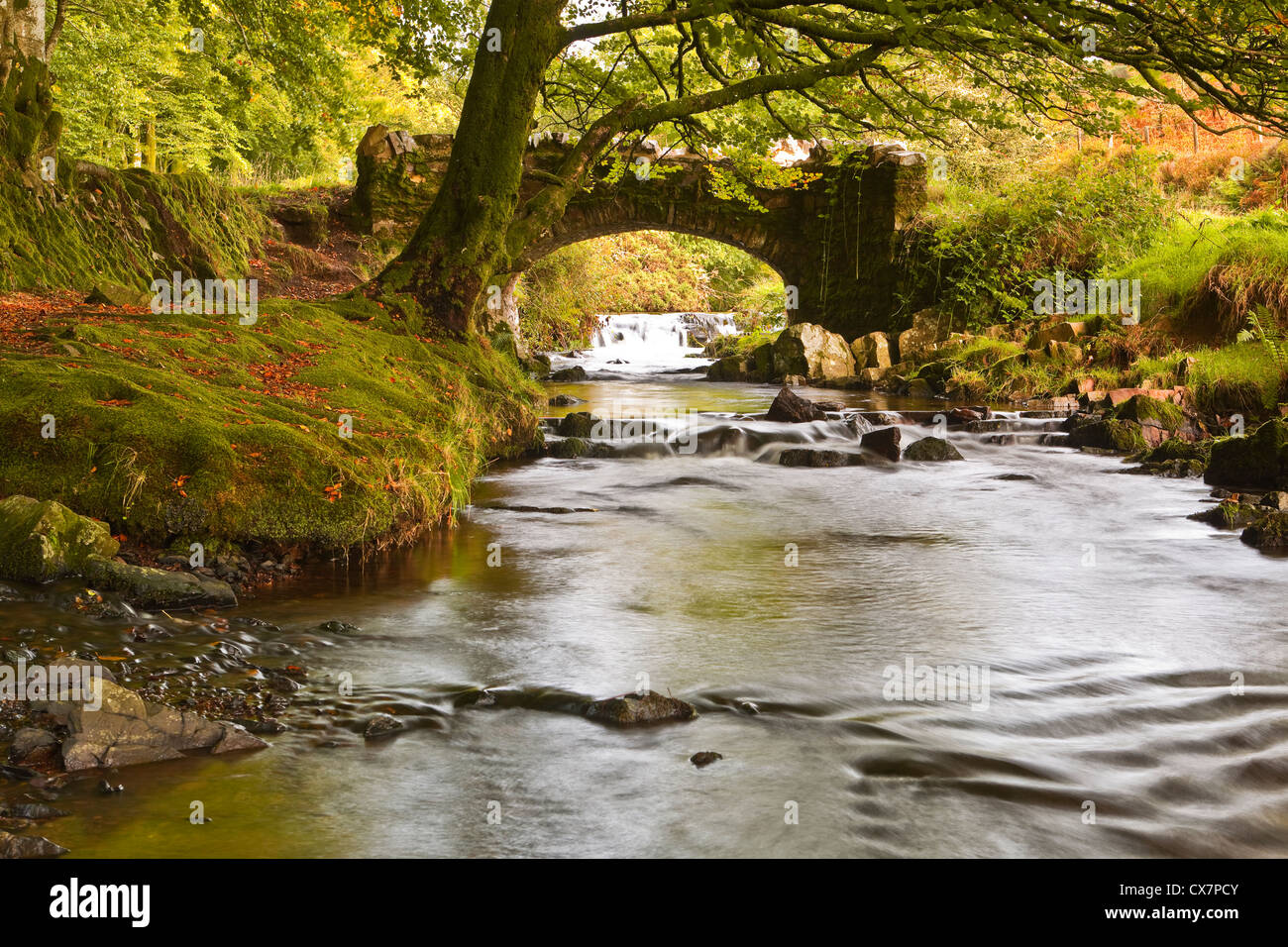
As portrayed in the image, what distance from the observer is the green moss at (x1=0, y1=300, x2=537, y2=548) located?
5590 millimetres

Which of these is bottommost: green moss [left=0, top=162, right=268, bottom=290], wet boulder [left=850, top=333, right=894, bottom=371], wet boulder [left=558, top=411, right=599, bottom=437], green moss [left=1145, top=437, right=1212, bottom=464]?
green moss [left=1145, top=437, right=1212, bottom=464]

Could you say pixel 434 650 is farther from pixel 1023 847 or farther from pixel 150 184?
pixel 150 184

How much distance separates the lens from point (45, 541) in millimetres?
4938

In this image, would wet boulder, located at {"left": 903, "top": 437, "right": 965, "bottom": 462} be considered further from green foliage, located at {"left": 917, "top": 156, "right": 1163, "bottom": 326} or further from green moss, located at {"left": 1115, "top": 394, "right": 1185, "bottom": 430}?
green foliage, located at {"left": 917, "top": 156, "right": 1163, "bottom": 326}

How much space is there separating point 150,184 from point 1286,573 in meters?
13.8

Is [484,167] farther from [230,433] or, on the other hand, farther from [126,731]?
[126,731]

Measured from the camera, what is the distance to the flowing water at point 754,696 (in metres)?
3.18

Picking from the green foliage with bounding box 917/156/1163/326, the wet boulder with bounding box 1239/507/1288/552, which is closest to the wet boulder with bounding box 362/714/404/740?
the wet boulder with bounding box 1239/507/1288/552

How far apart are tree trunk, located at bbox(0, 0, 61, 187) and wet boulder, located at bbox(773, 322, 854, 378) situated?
1473 centimetres

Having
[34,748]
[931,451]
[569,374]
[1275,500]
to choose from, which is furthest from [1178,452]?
[569,374]

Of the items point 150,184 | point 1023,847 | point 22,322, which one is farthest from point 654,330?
point 1023,847

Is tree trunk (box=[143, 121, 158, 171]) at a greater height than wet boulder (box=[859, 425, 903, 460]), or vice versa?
tree trunk (box=[143, 121, 158, 171])

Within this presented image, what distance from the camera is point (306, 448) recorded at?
625cm

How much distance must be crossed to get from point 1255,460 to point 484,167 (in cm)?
820
